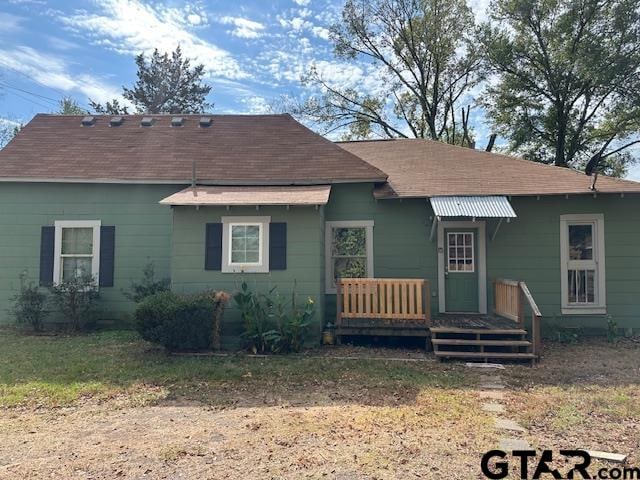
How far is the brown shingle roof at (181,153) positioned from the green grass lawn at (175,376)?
4.03 meters

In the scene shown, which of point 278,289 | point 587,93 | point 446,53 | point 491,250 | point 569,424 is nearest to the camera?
point 569,424

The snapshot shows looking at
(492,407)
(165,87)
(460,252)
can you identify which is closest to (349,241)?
(460,252)

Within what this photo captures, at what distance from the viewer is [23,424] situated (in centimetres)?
438

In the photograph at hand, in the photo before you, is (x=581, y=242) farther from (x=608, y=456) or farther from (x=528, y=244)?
(x=608, y=456)

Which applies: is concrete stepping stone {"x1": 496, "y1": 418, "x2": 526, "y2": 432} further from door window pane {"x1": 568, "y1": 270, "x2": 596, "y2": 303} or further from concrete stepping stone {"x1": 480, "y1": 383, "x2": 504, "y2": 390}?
door window pane {"x1": 568, "y1": 270, "x2": 596, "y2": 303}

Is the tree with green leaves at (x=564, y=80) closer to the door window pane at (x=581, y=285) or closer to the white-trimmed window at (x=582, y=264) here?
the white-trimmed window at (x=582, y=264)

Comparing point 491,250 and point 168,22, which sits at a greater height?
point 168,22

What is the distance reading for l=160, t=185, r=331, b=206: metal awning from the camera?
7.80m

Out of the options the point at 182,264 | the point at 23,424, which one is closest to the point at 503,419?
the point at 23,424

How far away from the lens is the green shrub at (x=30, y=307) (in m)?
8.79

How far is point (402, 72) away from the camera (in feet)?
76.0

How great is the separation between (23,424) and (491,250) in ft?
27.4

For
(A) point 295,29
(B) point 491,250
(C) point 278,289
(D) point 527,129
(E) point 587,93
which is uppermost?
(A) point 295,29

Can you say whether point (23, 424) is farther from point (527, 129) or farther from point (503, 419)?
point (527, 129)
